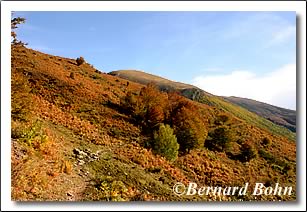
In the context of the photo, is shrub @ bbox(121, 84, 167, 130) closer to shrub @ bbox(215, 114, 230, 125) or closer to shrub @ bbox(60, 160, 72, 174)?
shrub @ bbox(215, 114, 230, 125)

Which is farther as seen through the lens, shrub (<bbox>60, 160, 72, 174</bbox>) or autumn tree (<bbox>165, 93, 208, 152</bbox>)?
autumn tree (<bbox>165, 93, 208, 152</bbox>)

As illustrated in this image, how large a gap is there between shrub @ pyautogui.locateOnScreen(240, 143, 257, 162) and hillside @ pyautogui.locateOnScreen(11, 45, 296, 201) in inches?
2.2

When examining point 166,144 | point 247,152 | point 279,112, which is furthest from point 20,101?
point 247,152

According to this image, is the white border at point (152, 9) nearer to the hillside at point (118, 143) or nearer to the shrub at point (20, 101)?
the hillside at point (118, 143)

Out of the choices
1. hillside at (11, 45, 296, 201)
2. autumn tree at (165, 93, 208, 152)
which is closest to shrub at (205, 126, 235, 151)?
hillside at (11, 45, 296, 201)

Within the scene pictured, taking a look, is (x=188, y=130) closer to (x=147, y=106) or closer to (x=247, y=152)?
(x=247, y=152)

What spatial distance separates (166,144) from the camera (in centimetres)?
1256

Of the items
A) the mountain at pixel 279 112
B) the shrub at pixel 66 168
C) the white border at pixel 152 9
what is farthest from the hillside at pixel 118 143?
the mountain at pixel 279 112

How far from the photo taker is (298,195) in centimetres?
778

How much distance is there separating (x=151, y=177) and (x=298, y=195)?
3519 mm

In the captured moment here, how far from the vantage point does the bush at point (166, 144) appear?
12.0 m

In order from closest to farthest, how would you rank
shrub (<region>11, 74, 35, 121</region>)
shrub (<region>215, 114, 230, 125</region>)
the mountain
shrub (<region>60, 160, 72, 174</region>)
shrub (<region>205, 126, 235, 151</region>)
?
shrub (<region>60, 160, 72, 174</region>)
the mountain
shrub (<region>11, 74, 35, 121</region>)
shrub (<region>205, 126, 235, 151</region>)
shrub (<region>215, 114, 230, 125</region>)

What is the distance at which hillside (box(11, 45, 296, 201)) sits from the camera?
314 inches

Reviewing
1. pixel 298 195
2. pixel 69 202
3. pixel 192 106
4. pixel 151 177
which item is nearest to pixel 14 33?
pixel 69 202
